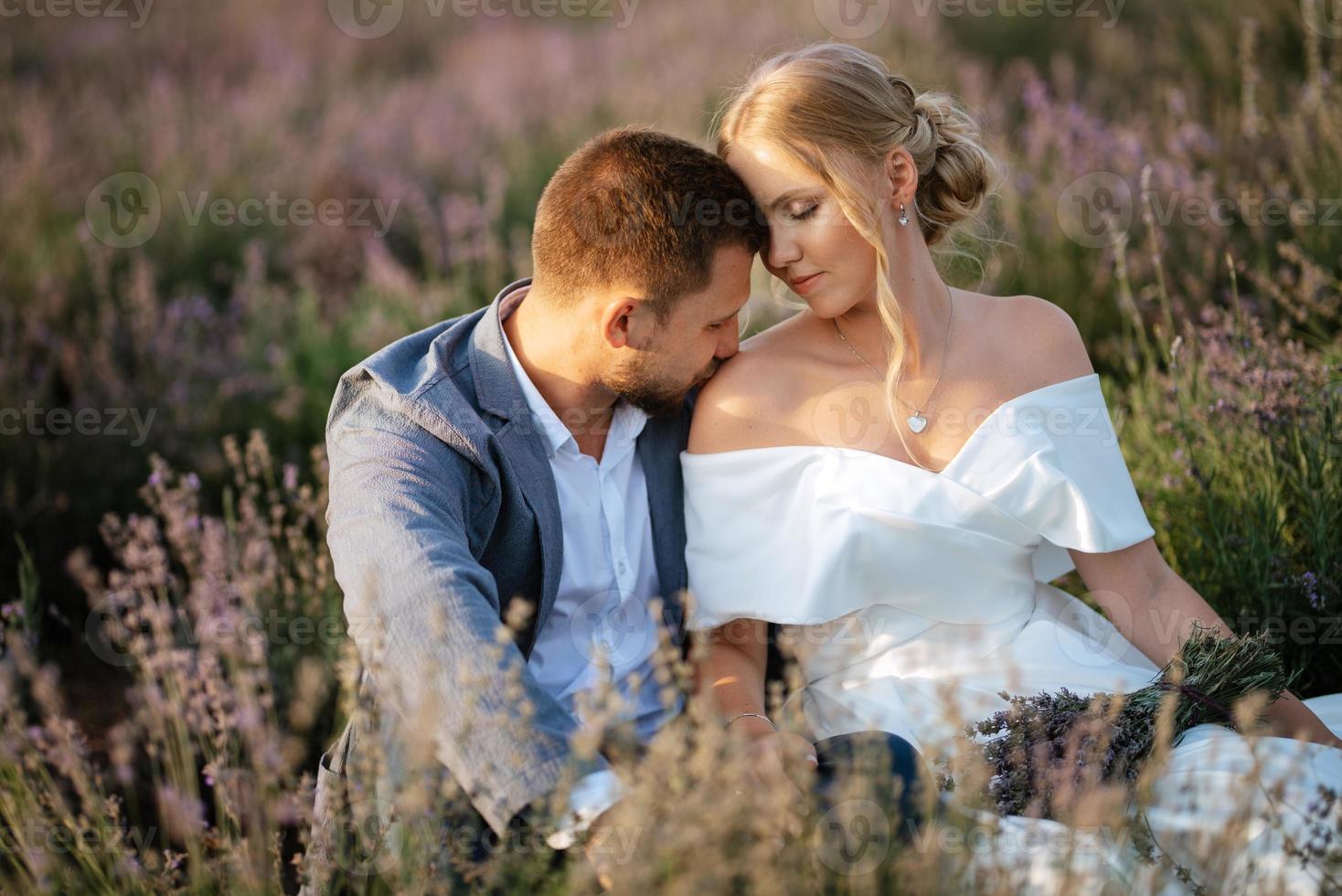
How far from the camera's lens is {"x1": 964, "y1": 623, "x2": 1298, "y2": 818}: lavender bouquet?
6.02ft

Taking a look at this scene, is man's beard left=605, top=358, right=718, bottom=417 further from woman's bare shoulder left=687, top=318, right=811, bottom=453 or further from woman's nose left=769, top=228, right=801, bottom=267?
woman's nose left=769, top=228, right=801, bottom=267

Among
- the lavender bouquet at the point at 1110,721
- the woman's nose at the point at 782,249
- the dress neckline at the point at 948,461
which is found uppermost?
the woman's nose at the point at 782,249

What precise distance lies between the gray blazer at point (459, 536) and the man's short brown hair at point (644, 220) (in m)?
0.23

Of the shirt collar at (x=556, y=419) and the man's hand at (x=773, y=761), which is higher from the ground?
the shirt collar at (x=556, y=419)

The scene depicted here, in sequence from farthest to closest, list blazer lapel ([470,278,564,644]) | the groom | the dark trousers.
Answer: blazer lapel ([470,278,564,644])
the groom
the dark trousers

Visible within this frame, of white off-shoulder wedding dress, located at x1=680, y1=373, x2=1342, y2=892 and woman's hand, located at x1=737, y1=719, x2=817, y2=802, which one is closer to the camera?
woman's hand, located at x1=737, y1=719, x2=817, y2=802

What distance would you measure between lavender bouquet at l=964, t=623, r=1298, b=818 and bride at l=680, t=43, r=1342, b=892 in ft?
0.57

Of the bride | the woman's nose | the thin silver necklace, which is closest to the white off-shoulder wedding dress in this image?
the bride

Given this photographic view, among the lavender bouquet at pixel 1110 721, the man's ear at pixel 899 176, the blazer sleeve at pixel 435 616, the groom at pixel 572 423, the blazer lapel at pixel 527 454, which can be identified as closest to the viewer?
the blazer sleeve at pixel 435 616

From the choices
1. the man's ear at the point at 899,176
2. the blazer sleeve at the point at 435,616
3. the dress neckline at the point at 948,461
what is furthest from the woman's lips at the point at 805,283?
the blazer sleeve at the point at 435,616

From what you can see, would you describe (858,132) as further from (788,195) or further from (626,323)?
(626,323)

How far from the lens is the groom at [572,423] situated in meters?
2.10

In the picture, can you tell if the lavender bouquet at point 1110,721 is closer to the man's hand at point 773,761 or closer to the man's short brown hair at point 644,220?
the man's hand at point 773,761

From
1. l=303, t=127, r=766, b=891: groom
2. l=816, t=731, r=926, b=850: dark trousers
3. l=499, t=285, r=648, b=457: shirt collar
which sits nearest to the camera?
l=816, t=731, r=926, b=850: dark trousers
